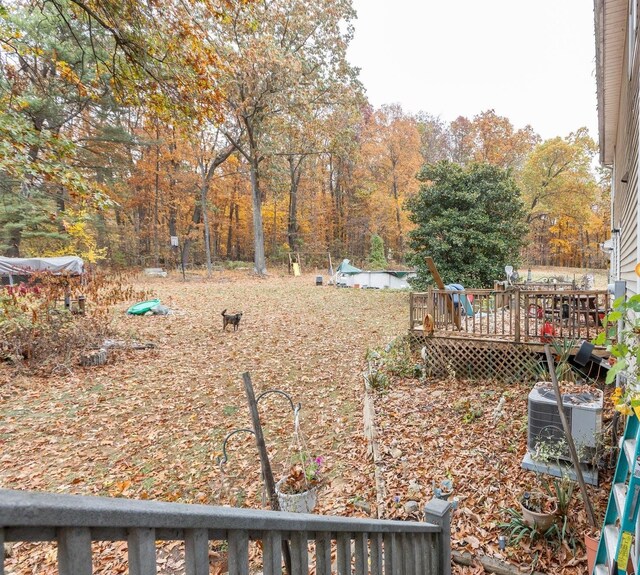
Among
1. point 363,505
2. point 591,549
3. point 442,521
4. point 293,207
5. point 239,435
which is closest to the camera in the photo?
point 442,521

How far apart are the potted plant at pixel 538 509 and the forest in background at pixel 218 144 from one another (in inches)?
253

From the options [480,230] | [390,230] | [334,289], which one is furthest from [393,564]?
[390,230]

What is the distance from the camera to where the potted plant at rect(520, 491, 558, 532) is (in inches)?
120

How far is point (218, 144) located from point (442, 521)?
86.4 feet

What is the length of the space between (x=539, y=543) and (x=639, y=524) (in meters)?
1.73

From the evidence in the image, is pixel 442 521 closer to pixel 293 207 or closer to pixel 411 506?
pixel 411 506

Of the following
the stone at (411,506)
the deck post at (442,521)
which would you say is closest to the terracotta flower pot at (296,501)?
the stone at (411,506)

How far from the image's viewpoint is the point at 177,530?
2.84ft

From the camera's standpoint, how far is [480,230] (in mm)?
13625

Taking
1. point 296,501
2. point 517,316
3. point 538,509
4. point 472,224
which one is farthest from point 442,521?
point 472,224

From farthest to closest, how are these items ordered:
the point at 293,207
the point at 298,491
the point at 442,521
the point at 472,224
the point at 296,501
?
the point at 293,207 → the point at 472,224 → the point at 298,491 → the point at 296,501 → the point at 442,521

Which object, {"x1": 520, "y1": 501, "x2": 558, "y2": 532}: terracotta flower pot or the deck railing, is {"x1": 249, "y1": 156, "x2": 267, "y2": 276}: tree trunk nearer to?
the deck railing

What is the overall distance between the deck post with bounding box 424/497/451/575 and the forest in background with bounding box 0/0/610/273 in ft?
19.5

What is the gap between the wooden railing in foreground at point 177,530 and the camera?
1.94ft
